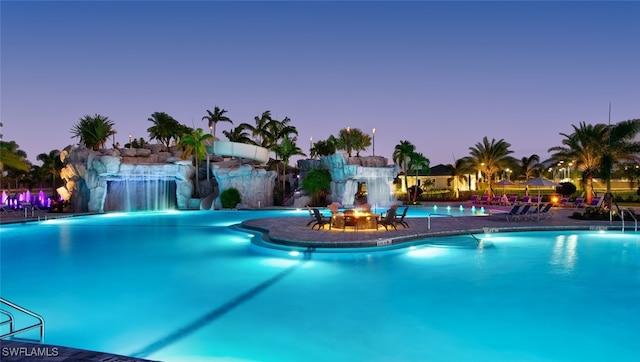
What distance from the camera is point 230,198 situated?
27.4 m

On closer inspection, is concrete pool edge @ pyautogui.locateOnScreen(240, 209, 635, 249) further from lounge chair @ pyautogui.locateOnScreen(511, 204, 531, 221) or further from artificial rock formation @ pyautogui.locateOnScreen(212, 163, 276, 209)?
artificial rock formation @ pyautogui.locateOnScreen(212, 163, 276, 209)

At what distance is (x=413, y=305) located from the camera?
22.2ft

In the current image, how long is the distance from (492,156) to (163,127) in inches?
1228

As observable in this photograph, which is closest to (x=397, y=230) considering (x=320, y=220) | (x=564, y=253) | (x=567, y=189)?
(x=320, y=220)

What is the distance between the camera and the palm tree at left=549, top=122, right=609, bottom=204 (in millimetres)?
24538

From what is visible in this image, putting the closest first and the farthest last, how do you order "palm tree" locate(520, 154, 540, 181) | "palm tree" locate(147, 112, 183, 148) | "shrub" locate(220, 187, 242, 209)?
"shrub" locate(220, 187, 242, 209)
"palm tree" locate(147, 112, 183, 148)
"palm tree" locate(520, 154, 540, 181)

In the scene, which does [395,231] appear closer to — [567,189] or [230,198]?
[230,198]

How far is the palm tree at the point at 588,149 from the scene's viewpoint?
24.5 m

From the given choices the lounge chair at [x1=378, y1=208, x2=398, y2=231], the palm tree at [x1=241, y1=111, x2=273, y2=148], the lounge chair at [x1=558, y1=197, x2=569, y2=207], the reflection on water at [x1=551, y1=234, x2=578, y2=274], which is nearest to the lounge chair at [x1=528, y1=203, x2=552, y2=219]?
the reflection on water at [x1=551, y1=234, x2=578, y2=274]

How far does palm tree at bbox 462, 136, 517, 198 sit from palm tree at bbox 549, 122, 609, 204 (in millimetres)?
6557

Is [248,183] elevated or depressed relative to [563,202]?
elevated

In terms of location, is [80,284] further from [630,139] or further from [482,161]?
[482,161]

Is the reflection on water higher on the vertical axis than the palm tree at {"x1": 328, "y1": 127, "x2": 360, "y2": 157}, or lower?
lower

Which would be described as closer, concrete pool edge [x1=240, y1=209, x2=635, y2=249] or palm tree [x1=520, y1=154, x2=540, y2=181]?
concrete pool edge [x1=240, y1=209, x2=635, y2=249]
